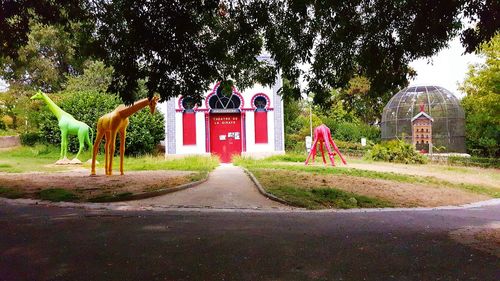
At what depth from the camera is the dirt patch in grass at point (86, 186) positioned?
1048 cm

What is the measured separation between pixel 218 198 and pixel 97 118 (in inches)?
696

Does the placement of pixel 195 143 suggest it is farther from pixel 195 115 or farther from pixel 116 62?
pixel 116 62

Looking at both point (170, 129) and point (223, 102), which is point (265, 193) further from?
point (170, 129)

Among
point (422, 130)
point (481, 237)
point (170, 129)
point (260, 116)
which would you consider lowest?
point (481, 237)

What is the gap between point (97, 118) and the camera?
2573cm

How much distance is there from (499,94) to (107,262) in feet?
73.9

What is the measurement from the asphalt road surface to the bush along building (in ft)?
50.7

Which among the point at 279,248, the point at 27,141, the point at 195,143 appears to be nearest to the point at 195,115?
the point at 195,143

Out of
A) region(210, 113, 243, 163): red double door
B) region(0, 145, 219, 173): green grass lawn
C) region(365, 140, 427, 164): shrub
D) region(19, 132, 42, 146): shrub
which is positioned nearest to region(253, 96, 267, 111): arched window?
region(210, 113, 243, 163): red double door

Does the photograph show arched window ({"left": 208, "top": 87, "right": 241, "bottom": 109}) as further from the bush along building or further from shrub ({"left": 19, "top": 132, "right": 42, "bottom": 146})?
shrub ({"left": 19, "top": 132, "right": 42, "bottom": 146})

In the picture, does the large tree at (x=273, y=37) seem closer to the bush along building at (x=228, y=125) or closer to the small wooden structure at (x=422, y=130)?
the bush along building at (x=228, y=125)

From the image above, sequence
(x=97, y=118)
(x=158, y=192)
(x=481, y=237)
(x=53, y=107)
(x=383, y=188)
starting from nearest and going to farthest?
1. (x=481, y=237)
2. (x=158, y=192)
3. (x=383, y=188)
4. (x=53, y=107)
5. (x=97, y=118)

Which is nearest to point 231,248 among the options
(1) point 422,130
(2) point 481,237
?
(2) point 481,237

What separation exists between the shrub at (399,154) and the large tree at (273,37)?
16.2 metres
